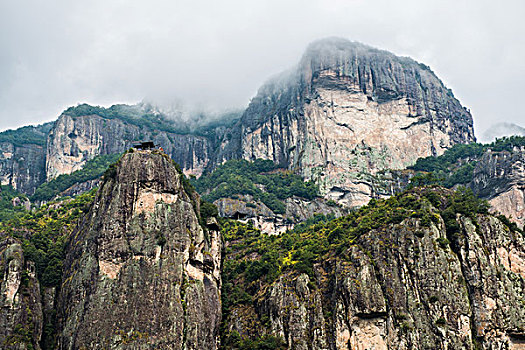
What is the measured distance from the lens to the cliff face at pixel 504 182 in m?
109

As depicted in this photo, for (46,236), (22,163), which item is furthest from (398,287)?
(22,163)

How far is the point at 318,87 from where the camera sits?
166 metres

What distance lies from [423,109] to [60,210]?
385 ft

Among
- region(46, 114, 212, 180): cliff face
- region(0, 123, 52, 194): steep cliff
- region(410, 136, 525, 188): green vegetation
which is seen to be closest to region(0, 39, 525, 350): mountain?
region(410, 136, 525, 188): green vegetation

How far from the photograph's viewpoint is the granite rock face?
66938 millimetres

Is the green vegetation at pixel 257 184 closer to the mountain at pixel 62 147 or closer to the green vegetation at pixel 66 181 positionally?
the green vegetation at pixel 66 181

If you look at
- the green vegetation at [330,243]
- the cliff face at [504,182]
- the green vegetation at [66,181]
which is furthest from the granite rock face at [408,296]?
the green vegetation at [66,181]

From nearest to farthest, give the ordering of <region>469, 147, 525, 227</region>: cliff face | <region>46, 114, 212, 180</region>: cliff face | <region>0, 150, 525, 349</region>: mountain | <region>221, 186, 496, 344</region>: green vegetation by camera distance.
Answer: <region>0, 150, 525, 349</region>: mountain < <region>221, 186, 496, 344</region>: green vegetation < <region>469, 147, 525, 227</region>: cliff face < <region>46, 114, 212, 180</region>: cliff face

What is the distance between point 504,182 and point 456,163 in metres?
38.9

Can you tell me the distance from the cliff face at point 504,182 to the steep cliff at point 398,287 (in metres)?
30.4

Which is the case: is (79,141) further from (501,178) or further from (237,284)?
(501,178)

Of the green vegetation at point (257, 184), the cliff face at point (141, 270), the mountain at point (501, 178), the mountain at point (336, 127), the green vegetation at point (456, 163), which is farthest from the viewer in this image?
the mountain at point (336, 127)

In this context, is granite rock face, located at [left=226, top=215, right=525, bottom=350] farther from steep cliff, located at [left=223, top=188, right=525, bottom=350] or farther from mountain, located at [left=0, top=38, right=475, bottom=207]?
mountain, located at [left=0, top=38, right=475, bottom=207]

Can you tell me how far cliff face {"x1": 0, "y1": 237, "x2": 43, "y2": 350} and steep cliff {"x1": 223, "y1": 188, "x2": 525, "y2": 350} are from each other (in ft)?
80.9
